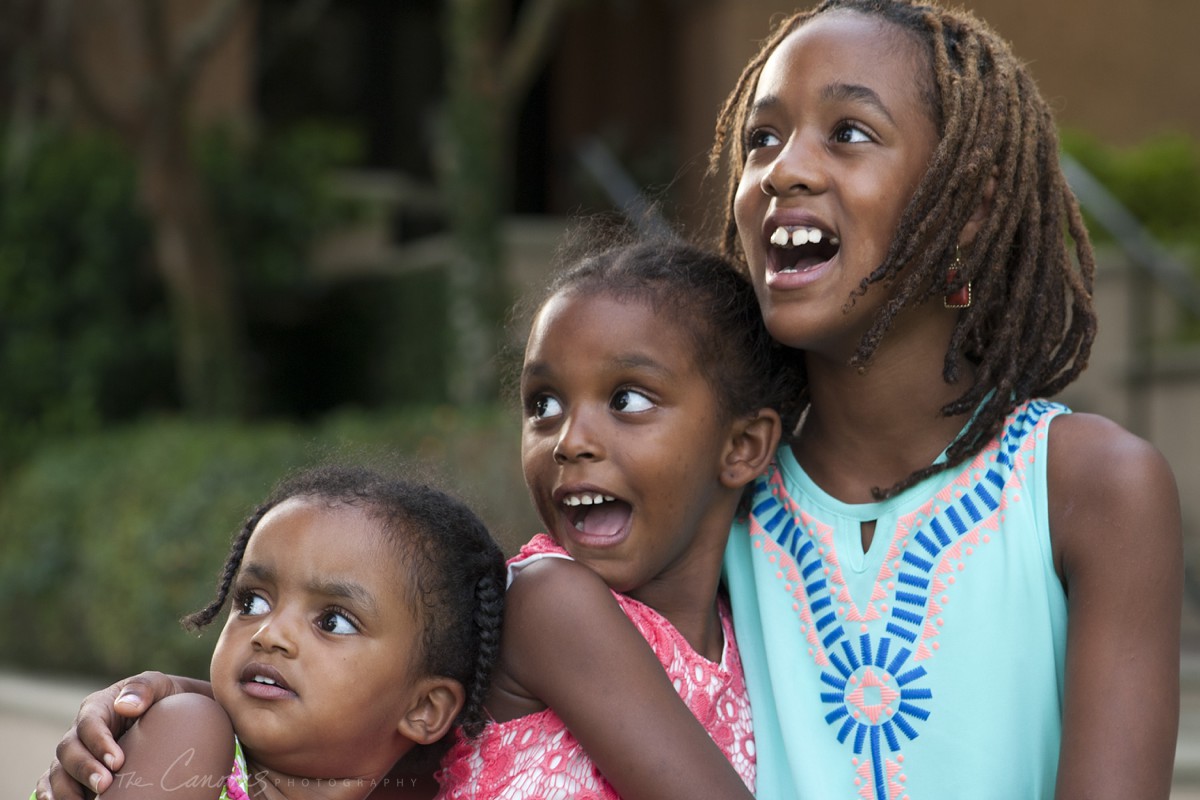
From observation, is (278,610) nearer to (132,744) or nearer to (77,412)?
(132,744)

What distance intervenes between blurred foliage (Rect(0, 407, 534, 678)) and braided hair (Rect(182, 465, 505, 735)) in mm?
3328

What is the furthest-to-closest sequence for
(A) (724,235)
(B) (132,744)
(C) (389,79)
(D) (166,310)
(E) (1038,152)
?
(C) (389,79) → (D) (166,310) → (A) (724,235) → (E) (1038,152) → (B) (132,744)

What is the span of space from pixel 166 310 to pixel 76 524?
2.59 metres

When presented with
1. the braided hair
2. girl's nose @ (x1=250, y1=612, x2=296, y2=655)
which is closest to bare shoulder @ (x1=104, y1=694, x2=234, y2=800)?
girl's nose @ (x1=250, y1=612, x2=296, y2=655)

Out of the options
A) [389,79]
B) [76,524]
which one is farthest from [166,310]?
[389,79]

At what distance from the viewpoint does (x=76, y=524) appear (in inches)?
312

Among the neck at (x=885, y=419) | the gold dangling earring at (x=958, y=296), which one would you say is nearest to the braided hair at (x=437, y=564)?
the neck at (x=885, y=419)

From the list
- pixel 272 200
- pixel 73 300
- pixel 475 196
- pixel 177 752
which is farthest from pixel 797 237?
pixel 272 200

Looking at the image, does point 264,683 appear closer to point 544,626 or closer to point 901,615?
point 544,626

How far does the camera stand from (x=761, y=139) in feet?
8.32

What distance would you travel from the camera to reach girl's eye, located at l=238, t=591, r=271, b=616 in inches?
90.7

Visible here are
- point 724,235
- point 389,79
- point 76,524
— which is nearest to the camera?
point 724,235

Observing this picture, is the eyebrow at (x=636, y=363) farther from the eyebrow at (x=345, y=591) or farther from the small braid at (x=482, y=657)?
the eyebrow at (x=345, y=591)

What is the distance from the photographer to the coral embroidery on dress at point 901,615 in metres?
2.36
